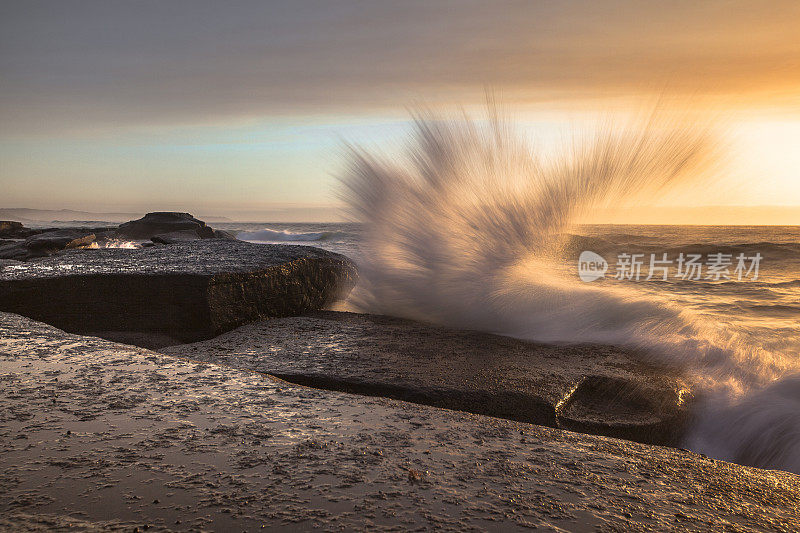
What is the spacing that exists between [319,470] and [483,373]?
4.39 ft

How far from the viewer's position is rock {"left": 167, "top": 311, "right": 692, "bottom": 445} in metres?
2.16

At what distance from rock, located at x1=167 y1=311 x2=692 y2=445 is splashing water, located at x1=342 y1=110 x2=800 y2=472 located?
46cm

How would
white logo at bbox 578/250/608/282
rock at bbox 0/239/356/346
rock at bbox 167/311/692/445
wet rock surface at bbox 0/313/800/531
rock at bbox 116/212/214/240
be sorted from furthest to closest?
rock at bbox 116/212/214/240, white logo at bbox 578/250/608/282, rock at bbox 0/239/356/346, rock at bbox 167/311/692/445, wet rock surface at bbox 0/313/800/531

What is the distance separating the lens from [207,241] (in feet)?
16.2

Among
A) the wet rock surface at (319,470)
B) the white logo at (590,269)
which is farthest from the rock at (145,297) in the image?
the white logo at (590,269)

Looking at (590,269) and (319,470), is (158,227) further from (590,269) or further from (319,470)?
(319,470)

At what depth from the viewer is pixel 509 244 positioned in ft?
14.6

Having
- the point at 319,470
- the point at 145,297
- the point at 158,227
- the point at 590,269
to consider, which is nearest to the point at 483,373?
the point at 319,470

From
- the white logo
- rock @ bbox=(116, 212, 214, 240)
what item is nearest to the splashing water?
the white logo

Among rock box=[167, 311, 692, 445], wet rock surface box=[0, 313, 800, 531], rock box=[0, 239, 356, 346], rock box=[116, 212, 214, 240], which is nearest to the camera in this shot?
wet rock surface box=[0, 313, 800, 531]

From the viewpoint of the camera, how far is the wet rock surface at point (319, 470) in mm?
1058

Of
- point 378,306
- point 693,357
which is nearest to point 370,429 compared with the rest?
point 693,357

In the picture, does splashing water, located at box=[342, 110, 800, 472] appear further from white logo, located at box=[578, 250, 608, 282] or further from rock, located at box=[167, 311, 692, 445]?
white logo, located at box=[578, 250, 608, 282]

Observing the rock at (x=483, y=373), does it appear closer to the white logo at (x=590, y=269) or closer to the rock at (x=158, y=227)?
the white logo at (x=590, y=269)
